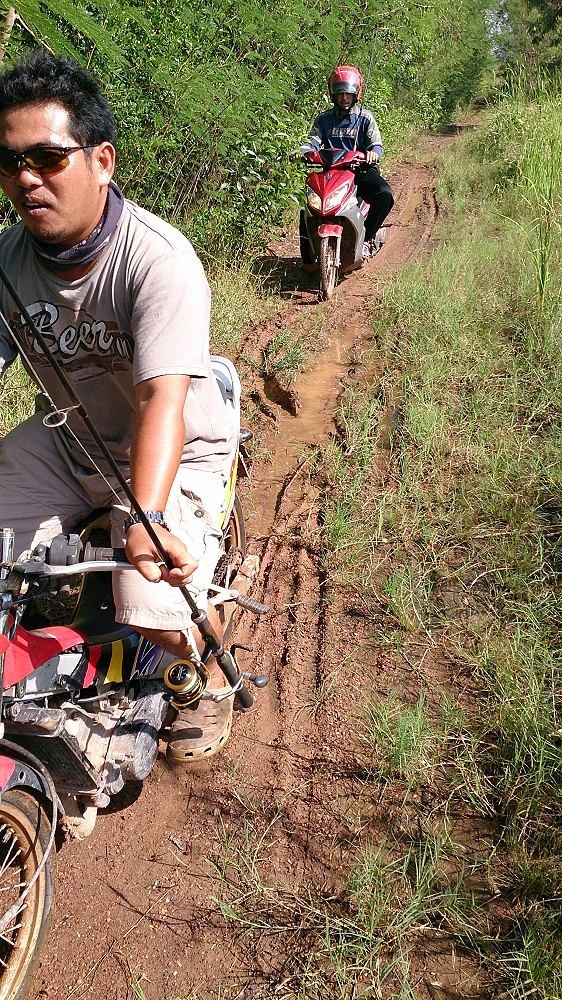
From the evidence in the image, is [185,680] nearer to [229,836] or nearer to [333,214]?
[229,836]

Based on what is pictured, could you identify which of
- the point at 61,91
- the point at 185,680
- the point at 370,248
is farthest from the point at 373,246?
the point at 185,680

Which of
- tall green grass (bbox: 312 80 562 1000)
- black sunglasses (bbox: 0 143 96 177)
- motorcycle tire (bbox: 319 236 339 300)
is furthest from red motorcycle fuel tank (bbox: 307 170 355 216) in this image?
black sunglasses (bbox: 0 143 96 177)

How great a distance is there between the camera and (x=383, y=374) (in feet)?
16.7

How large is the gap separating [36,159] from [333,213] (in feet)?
17.1

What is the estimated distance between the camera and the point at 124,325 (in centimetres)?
222

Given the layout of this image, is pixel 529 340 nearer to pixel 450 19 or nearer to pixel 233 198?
pixel 233 198

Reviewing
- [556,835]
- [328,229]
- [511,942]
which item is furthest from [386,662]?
[328,229]

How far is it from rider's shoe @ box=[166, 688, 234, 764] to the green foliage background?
8.21 ft

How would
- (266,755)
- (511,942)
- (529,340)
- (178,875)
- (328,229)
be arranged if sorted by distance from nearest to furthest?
(511,942) < (178,875) < (266,755) < (529,340) < (328,229)

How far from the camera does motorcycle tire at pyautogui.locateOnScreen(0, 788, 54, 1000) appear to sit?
1941 mm

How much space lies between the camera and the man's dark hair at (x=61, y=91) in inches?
75.0

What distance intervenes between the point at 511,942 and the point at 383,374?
374cm

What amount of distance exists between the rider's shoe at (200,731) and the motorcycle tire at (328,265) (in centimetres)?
480

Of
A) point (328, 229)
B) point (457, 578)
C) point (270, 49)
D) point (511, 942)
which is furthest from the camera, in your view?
point (270, 49)
